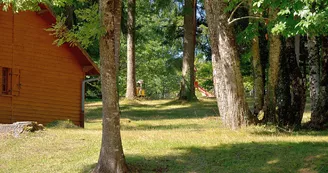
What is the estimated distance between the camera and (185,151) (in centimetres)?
1222

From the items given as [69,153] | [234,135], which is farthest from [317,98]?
[69,153]

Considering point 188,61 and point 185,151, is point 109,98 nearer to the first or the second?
point 185,151

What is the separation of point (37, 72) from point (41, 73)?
21 cm

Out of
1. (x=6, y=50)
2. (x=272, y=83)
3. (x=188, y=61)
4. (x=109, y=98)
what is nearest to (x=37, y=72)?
(x=6, y=50)

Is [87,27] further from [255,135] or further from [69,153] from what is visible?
[255,135]

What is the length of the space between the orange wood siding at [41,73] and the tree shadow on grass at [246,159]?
931cm

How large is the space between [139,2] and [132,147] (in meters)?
25.9

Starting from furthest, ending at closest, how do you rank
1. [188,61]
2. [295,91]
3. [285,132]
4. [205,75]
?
[205,75] → [188,61] → [295,91] → [285,132]

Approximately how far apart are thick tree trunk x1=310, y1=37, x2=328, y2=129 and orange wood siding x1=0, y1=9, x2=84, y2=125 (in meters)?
11.4

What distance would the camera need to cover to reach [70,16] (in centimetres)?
2750

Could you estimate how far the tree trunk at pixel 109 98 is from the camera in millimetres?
9680

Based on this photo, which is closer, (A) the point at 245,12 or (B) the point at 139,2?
(A) the point at 245,12

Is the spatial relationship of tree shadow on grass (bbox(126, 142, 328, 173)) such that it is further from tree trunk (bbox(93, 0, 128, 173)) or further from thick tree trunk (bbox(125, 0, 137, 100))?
thick tree trunk (bbox(125, 0, 137, 100))

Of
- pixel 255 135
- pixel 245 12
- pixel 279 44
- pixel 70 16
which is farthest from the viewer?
pixel 70 16
